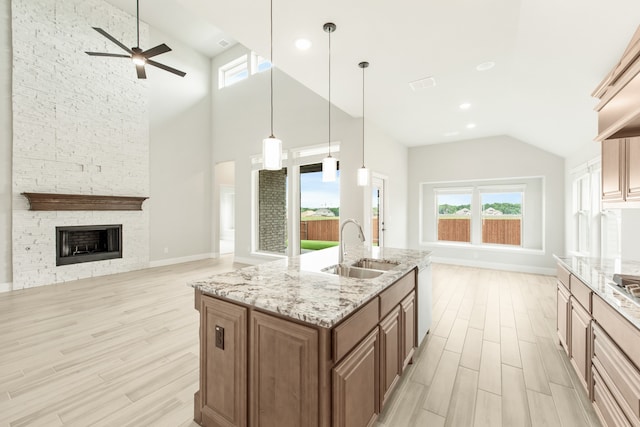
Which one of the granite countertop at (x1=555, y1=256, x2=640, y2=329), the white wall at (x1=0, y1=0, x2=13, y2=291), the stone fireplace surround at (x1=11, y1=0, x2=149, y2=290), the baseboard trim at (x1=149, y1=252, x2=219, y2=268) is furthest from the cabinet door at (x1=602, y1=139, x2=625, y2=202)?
the white wall at (x1=0, y1=0, x2=13, y2=291)

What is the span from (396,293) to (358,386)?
71cm

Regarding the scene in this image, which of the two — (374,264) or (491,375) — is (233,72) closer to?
(374,264)

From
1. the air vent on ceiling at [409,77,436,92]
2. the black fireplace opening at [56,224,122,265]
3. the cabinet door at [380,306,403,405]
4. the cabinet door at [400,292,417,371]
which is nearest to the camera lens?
the cabinet door at [380,306,403,405]

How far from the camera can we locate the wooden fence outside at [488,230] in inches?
242

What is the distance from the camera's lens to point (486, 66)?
123 inches

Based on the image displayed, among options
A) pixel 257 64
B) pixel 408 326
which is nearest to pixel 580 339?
pixel 408 326

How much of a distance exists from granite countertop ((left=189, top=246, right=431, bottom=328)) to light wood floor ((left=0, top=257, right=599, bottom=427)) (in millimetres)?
915

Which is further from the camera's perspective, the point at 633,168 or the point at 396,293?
the point at 396,293

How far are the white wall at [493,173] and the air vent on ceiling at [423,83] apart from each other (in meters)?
3.31

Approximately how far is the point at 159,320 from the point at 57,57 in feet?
17.4

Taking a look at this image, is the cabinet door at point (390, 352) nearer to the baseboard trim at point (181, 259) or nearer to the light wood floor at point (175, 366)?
the light wood floor at point (175, 366)

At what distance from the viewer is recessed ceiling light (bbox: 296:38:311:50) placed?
8.95ft

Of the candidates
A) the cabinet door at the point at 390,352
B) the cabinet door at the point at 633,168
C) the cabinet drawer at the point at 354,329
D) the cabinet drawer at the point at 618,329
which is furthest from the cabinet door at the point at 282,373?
the cabinet door at the point at 633,168

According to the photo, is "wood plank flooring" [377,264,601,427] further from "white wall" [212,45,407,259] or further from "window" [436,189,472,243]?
"window" [436,189,472,243]
